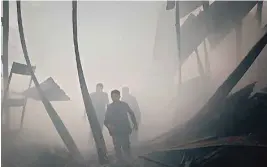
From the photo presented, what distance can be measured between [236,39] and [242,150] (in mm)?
935

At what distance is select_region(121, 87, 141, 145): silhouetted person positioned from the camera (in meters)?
3.27

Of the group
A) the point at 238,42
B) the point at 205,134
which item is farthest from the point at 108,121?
the point at 238,42

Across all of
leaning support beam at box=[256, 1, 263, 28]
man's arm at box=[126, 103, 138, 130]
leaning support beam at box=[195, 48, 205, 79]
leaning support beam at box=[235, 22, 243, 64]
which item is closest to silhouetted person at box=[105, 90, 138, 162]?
man's arm at box=[126, 103, 138, 130]

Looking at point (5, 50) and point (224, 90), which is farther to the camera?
point (5, 50)

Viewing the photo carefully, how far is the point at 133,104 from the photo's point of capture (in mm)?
3299

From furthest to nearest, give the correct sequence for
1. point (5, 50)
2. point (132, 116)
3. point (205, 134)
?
point (5, 50), point (132, 116), point (205, 134)

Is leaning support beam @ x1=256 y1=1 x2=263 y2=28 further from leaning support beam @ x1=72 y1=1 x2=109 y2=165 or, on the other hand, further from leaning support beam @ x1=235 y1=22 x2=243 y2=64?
leaning support beam @ x1=72 y1=1 x2=109 y2=165

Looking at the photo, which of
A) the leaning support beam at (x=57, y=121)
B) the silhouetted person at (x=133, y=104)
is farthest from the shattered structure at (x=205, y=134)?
the silhouetted person at (x=133, y=104)

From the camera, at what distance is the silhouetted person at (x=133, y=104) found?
3269 mm

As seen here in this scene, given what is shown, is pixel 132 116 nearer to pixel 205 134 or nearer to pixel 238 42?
pixel 205 134

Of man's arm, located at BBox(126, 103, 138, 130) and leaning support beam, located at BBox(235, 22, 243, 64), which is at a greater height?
leaning support beam, located at BBox(235, 22, 243, 64)

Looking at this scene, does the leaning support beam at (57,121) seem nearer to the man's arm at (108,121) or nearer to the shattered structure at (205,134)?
the shattered structure at (205,134)

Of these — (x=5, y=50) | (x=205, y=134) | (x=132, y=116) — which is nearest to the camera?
(x=205, y=134)

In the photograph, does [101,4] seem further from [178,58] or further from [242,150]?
[242,150]
